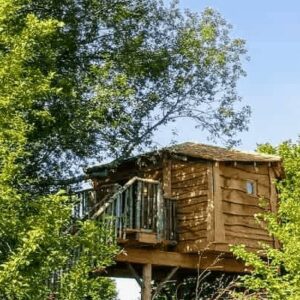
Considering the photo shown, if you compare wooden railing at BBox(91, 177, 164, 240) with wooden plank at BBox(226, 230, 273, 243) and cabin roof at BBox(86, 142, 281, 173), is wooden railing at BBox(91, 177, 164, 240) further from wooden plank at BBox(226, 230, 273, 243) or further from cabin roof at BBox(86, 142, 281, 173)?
wooden plank at BBox(226, 230, 273, 243)

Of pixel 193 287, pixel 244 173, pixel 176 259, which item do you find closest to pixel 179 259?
pixel 176 259

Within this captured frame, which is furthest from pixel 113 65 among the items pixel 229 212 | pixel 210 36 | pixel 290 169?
pixel 290 169

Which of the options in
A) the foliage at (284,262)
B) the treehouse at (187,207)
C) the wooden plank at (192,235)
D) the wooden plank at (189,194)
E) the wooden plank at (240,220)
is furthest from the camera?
the wooden plank at (189,194)

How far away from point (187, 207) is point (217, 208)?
3.78 ft

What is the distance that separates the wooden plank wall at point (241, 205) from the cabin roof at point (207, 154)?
25cm

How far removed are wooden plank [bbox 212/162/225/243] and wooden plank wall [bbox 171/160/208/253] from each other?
10.9 inches

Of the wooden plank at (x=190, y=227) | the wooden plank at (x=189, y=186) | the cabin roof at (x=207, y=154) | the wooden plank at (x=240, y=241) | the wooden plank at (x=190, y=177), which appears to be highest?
the cabin roof at (x=207, y=154)

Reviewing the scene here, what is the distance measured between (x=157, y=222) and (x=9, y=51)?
7557 mm

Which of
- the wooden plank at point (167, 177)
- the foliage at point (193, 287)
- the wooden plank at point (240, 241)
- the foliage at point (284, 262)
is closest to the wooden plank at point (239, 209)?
the wooden plank at point (240, 241)

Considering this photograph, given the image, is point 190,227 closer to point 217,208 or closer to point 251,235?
point 217,208

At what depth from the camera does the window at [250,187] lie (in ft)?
67.6

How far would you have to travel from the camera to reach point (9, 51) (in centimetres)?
1248

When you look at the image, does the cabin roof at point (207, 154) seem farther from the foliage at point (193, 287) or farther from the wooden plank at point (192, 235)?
the foliage at point (193, 287)

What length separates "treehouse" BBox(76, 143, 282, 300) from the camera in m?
18.0
